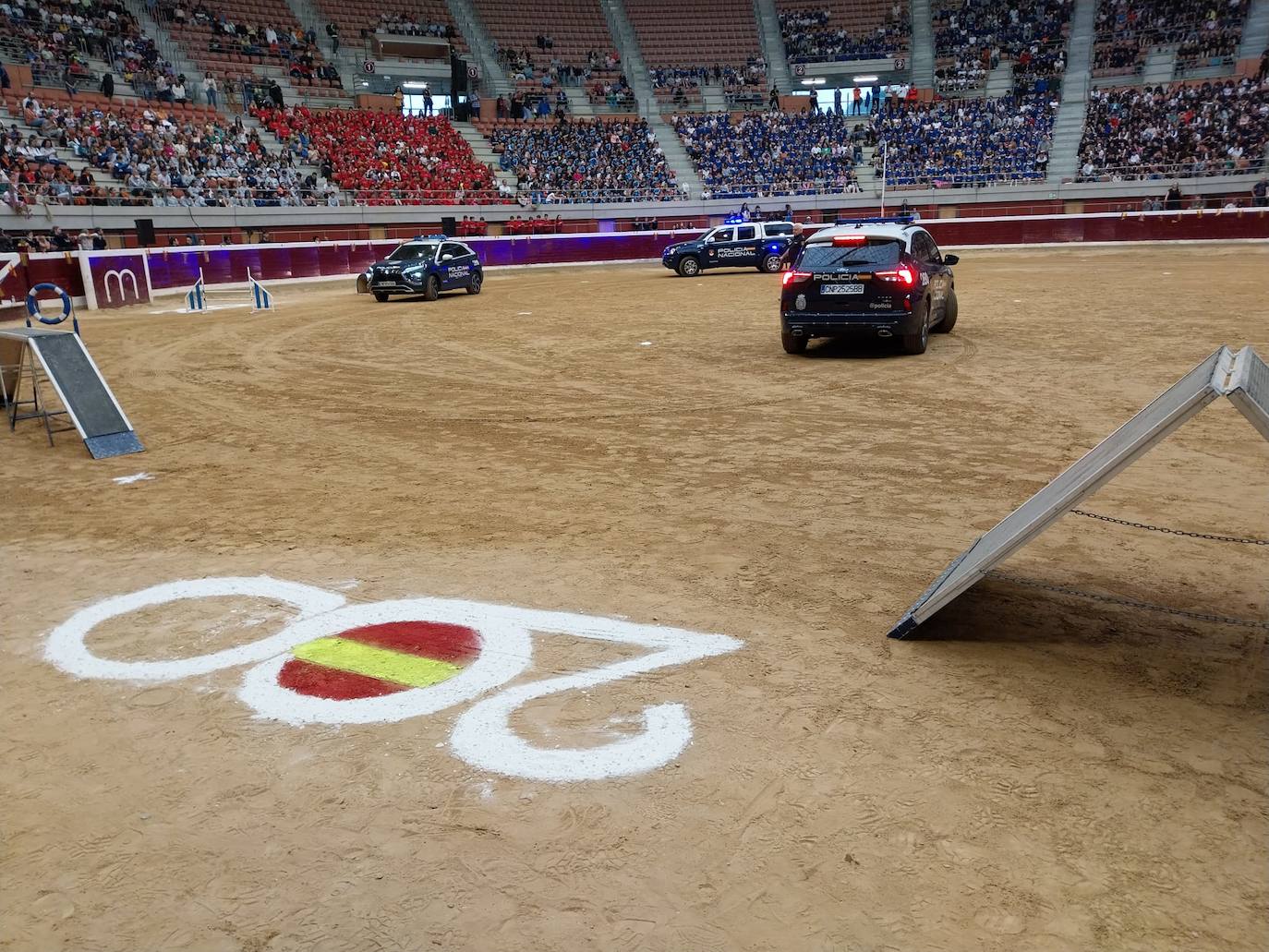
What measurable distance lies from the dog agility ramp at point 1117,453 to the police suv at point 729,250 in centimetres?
2762

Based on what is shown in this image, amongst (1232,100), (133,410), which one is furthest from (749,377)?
(1232,100)

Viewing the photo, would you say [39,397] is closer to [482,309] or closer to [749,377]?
[749,377]

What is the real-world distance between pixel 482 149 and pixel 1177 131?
33.2 m

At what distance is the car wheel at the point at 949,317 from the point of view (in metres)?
15.0

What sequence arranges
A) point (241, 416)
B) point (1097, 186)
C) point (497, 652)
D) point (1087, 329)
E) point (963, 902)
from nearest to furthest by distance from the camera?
point (963, 902) < point (497, 652) < point (241, 416) < point (1087, 329) < point (1097, 186)

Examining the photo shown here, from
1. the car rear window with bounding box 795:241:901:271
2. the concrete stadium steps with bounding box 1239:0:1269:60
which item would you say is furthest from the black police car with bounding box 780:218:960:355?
the concrete stadium steps with bounding box 1239:0:1269:60

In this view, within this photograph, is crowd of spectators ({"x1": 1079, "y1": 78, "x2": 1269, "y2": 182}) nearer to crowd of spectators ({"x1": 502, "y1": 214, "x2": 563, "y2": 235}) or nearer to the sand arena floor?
crowd of spectators ({"x1": 502, "y1": 214, "x2": 563, "y2": 235})

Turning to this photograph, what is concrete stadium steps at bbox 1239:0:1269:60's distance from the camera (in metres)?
45.9

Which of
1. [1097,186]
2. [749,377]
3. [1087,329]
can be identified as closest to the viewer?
[749,377]

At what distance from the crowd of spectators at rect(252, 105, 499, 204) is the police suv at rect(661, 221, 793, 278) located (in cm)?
1536

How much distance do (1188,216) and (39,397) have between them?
40.6 metres

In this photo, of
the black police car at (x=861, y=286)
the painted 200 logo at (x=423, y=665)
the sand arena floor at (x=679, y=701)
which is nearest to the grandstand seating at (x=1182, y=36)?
the black police car at (x=861, y=286)

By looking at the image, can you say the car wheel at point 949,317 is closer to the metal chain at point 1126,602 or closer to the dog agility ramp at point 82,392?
the metal chain at point 1126,602

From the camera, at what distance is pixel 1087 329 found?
15.0 meters
